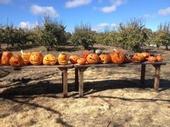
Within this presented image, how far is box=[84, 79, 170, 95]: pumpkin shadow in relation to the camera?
9.10 metres

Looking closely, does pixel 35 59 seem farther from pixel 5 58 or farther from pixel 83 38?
pixel 83 38

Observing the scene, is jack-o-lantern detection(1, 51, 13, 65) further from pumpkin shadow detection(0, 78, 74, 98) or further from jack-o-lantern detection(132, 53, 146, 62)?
jack-o-lantern detection(132, 53, 146, 62)

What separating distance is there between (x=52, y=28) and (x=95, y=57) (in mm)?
16483

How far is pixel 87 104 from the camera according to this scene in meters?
7.46

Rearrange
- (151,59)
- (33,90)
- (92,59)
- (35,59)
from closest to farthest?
(35,59)
(92,59)
(151,59)
(33,90)

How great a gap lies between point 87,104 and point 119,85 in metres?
2.46

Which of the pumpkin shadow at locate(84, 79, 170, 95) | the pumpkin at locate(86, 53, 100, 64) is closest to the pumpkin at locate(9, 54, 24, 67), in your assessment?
the pumpkin at locate(86, 53, 100, 64)

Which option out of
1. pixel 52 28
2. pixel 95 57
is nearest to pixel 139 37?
pixel 52 28

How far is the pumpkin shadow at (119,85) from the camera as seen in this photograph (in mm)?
9102

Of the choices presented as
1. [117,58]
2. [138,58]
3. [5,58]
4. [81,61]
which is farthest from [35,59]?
[138,58]

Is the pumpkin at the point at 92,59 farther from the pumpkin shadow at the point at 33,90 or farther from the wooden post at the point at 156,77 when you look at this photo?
the wooden post at the point at 156,77

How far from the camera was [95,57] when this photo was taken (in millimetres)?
8281

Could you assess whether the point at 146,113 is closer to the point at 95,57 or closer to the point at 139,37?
the point at 95,57

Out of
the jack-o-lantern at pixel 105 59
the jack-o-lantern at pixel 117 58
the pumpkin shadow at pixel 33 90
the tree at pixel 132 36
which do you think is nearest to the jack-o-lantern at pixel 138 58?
the jack-o-lantern at pixel 117 58
